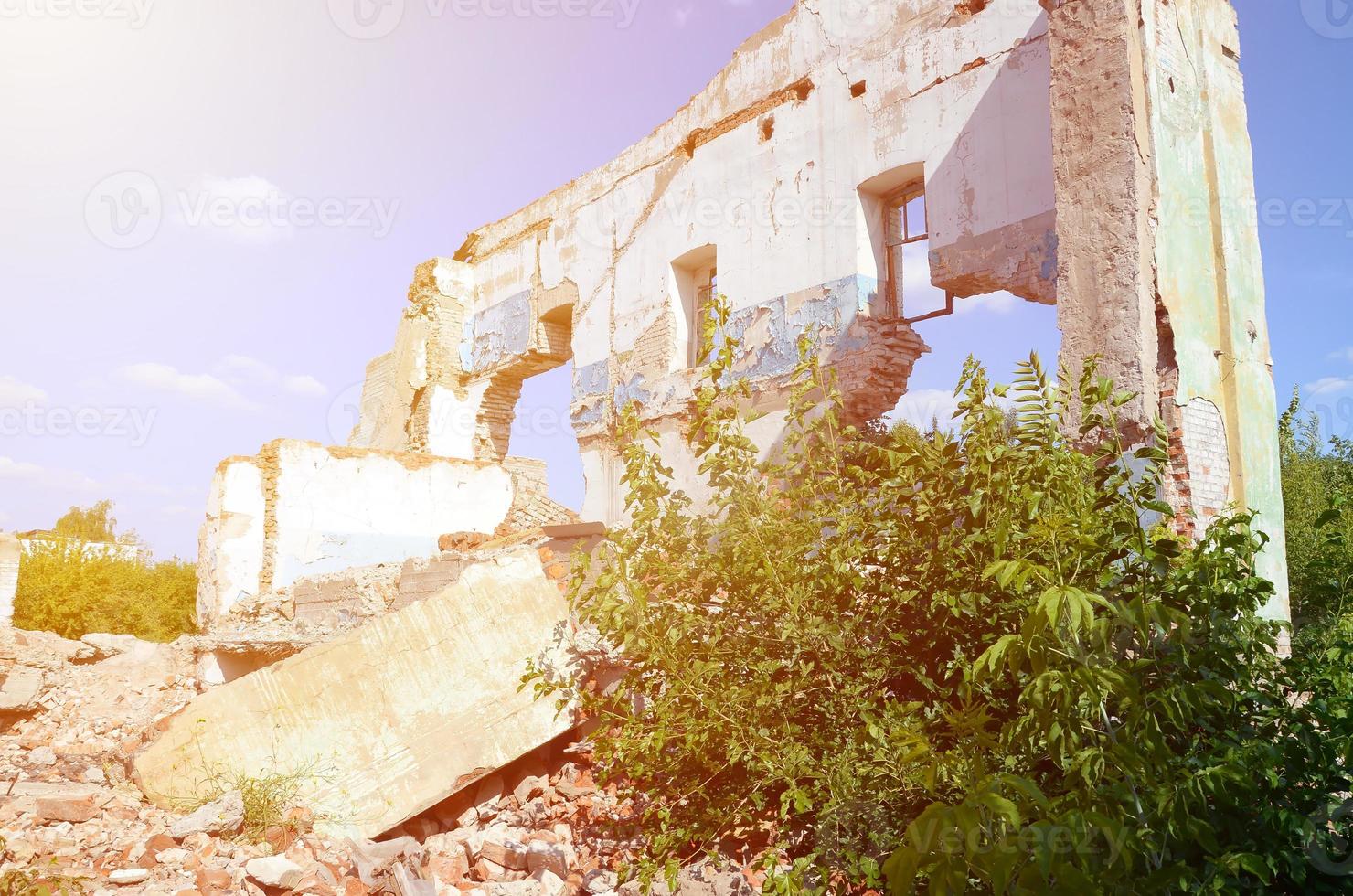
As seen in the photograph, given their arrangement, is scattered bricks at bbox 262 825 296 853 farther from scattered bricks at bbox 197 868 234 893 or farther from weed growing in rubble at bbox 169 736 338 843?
scattered bricks at bbox 197 868 234 893

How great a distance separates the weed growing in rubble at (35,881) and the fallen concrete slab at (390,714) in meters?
0.66

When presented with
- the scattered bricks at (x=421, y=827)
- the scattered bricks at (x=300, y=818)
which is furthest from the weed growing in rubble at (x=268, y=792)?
the scattered bricks at (x=421, y=827)

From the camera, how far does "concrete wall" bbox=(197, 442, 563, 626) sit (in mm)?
11117

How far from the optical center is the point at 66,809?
4.07 metres

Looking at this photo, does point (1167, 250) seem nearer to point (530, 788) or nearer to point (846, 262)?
point (846, 262)

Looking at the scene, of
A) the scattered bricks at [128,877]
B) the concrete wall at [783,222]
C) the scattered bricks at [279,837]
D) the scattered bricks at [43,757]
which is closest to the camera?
the scattered bricks at [128,877]

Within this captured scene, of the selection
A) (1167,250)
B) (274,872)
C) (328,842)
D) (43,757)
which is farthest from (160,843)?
(1167,250)

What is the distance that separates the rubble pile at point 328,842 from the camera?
12.2 feet

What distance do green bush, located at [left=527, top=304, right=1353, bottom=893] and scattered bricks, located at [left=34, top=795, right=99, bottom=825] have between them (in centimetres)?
231

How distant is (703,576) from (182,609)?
1495 centimetres

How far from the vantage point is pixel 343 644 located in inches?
182

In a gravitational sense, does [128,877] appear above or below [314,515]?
below

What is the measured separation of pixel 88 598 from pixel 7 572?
13.7 ft

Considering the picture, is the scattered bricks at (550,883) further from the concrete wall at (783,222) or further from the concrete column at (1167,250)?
the concrete wall at (783,222)
